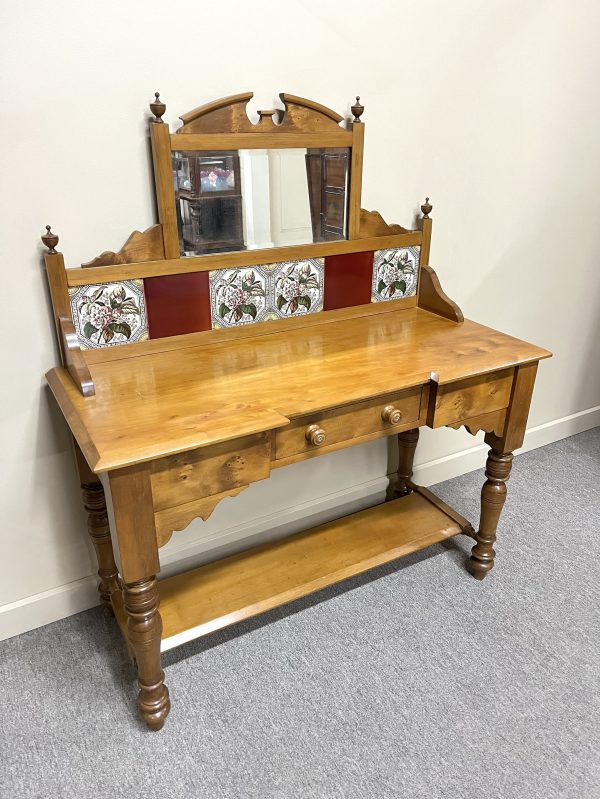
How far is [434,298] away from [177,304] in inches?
31.3

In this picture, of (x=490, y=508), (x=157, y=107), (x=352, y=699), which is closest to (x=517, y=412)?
(x=490, y=508)

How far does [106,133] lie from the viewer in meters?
1.43

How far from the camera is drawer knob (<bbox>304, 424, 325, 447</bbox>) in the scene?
141 cm

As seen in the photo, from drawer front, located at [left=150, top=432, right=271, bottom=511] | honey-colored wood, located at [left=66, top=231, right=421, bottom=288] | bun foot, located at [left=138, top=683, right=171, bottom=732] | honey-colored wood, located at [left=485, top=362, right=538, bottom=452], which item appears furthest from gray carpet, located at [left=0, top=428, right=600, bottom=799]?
honey-colored wood, located at [left=66, top=231, right=421, bottom=288]

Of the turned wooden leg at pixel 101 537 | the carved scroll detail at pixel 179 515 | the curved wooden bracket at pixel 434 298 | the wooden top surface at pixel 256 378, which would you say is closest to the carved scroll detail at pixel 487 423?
the wooden top surface at pixel 256 378

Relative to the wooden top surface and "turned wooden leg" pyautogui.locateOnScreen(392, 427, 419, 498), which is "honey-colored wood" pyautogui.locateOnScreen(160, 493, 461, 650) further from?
the wooden top surface

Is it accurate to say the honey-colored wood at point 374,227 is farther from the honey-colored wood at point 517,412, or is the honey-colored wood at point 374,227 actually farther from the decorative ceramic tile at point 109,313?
the decorative ceramic tile at point 109,313

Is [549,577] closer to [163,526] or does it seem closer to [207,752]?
[207,752]

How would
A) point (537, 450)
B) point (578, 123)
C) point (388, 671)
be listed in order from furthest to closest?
1. point (537, 450)
2. point (578, 123)
3. point (388, 671)

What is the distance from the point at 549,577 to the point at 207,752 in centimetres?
118

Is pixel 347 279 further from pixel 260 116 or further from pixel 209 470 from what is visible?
pixel 209 470

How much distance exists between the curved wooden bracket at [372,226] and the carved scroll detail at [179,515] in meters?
0.89

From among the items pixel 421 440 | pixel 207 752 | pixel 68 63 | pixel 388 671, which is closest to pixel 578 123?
pixel 421 440

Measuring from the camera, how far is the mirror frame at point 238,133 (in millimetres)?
1464
